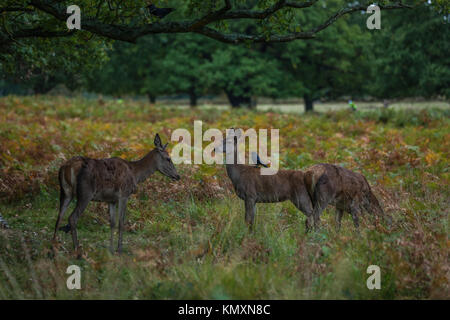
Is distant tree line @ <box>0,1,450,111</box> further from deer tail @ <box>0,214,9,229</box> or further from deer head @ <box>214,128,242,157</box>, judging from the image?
deer head @ <box>214,128,242,157</box>

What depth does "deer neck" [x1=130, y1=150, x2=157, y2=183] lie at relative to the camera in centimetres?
805

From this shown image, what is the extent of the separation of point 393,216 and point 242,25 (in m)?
27.5

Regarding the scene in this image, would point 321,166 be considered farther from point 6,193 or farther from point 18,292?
point 6,193

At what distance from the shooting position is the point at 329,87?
136ft

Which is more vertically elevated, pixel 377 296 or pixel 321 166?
pixel 321 166

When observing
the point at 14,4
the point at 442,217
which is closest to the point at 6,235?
the point at 14,4

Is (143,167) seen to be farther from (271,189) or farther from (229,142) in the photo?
(271,189)

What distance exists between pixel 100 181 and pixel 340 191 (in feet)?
12.4

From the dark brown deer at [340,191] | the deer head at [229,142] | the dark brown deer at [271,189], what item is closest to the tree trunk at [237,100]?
the deer head at [229,142]

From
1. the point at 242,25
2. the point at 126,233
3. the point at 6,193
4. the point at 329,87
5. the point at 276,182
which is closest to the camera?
the point at 276,182

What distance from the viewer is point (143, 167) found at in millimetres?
8141

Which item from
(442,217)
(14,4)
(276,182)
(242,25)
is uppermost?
(242,25)
